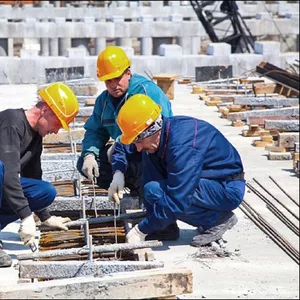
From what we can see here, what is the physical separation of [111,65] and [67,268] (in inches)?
79.0

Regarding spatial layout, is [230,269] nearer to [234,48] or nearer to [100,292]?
[100,292]

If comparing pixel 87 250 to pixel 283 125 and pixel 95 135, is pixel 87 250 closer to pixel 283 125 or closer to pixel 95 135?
pixel 95 135

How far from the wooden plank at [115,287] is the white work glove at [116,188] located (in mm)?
1432

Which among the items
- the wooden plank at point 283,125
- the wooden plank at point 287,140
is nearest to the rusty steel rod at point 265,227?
the wooden plank at point 287,140

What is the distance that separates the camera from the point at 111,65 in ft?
26.4

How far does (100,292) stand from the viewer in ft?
19.6

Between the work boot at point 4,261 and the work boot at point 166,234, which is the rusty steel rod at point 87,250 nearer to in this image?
the work boot at point 4,261

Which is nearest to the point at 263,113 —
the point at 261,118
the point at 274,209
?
the point at 261,118

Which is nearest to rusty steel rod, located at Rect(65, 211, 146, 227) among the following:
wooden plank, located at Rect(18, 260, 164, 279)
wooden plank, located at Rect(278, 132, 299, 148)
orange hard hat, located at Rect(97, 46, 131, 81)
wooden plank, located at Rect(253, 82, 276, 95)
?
orange hard hat, located at Rect(97, 46, 131, 81)

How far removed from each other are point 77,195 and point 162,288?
2782mm

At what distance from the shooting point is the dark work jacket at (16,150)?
6.82m

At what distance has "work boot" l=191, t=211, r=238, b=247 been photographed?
7.23 meters

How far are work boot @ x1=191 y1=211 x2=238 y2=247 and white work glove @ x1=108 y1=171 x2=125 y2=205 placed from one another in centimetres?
61

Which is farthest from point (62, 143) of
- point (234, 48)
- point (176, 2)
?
point (176, 2)
